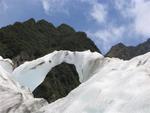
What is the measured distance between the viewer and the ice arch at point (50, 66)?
55.4ft

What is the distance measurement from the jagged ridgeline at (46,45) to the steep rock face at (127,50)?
7.41 meters

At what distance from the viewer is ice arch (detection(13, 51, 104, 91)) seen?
55.4 ft

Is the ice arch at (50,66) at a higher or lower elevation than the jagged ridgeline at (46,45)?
lower

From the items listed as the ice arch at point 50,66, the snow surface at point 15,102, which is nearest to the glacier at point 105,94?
the snow surface at point 15,102

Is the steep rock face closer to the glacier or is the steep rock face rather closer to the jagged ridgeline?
the jagged ridgeline

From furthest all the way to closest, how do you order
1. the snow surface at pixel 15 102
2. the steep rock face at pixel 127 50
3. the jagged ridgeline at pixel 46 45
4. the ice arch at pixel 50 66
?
the steep rock face at pixel 127 50, the jagged ridgeline at pixel 46 45, the ice arch at pixel 50 66, the snow surface at pixel 15 102

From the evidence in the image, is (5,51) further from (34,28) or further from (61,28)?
(61,28)

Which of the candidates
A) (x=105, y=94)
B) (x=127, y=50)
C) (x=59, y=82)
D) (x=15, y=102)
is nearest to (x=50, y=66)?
(x=15, y=102)

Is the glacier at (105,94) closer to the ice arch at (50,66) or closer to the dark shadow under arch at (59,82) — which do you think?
the ice arch at (50,66)

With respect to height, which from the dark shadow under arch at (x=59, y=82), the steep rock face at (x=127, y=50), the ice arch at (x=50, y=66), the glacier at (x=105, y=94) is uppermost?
the steep rock face at (x=127, y=50)

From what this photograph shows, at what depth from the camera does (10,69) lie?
17.3 m

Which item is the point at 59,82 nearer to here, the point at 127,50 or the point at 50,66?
the point at 127,50

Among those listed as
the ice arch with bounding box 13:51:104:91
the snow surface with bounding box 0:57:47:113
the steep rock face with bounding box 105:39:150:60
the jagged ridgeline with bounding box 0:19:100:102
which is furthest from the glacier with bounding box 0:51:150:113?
the steep rock face with bounding box 105:39:150:60

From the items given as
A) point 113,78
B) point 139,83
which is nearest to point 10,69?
point 113,78
